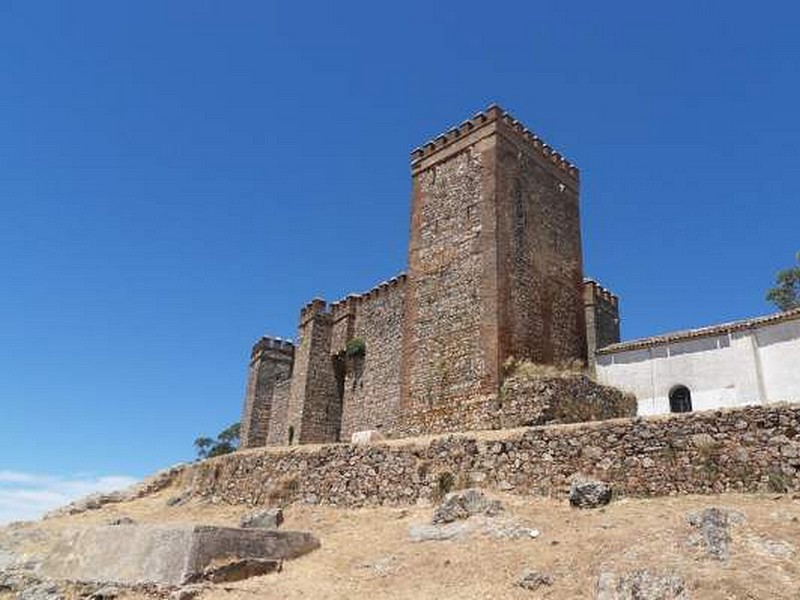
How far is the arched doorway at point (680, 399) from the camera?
17.5 metres

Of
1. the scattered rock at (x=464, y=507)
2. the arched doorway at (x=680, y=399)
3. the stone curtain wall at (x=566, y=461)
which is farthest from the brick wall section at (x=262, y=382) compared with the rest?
the scattered rock at (x=464, y=507)

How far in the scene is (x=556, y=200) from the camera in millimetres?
20156

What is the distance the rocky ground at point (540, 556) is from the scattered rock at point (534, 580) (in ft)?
0.04

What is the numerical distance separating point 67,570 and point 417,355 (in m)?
10.5

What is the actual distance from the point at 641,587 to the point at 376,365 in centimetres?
1802

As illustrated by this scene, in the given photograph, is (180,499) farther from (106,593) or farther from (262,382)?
(262,382)

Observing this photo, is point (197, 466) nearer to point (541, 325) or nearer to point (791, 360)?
point (541, 325)

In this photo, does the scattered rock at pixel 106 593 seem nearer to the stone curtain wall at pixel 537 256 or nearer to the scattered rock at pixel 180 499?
the scattered rock at pixel 180 499

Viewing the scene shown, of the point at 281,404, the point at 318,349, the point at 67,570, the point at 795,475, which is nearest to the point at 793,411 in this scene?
the point at 795,475

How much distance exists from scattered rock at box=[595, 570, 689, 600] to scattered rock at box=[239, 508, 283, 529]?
284 inches

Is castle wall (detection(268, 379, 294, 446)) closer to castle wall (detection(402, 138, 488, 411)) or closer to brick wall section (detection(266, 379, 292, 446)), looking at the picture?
brick wall section (detection(266, 379, 292, 446))

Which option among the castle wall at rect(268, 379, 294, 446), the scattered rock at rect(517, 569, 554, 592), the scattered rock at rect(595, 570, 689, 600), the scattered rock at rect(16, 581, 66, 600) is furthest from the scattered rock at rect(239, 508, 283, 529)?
the castle wall at rect(268, 379, 294, 446)

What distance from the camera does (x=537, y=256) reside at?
740 inches

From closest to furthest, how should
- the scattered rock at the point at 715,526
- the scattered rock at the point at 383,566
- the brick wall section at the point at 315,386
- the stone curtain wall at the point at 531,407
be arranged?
the scattered rock at the point at 715,526 < the scattered rock at the point at 383,566 < the stone curtain wall at the point at 531,407 < the brick wall section at the point at 315,386
